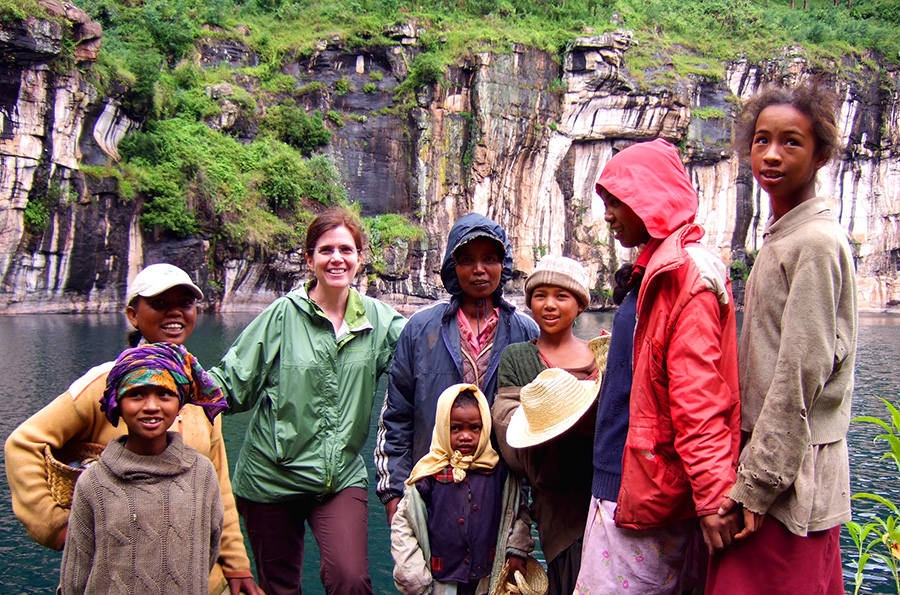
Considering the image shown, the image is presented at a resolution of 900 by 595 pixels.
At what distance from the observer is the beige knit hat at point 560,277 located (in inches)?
109

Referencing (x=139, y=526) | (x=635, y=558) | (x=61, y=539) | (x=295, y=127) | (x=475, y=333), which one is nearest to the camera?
(x=635, y=558)

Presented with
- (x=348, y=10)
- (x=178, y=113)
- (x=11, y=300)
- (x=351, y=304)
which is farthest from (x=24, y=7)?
(x=351, y=304)

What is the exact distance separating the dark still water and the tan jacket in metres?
4.18

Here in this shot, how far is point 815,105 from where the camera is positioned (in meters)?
1.91

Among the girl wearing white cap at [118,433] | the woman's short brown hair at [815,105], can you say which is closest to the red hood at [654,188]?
the woman's short brown hair at [815,105]

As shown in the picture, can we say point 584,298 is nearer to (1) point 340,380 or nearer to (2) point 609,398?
(2) point 609,398

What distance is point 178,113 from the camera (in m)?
29.0

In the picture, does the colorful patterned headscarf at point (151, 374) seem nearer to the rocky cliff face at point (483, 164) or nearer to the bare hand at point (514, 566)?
the bare hand at point (514, 566)

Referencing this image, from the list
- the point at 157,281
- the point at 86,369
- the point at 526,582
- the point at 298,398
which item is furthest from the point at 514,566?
the point at 86,369

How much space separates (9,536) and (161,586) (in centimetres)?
702

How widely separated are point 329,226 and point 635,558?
1.95 meters

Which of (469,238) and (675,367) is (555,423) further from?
(469,238)

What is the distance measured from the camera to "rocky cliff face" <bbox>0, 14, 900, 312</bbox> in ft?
78.8

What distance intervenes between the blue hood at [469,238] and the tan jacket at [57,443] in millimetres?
1289
